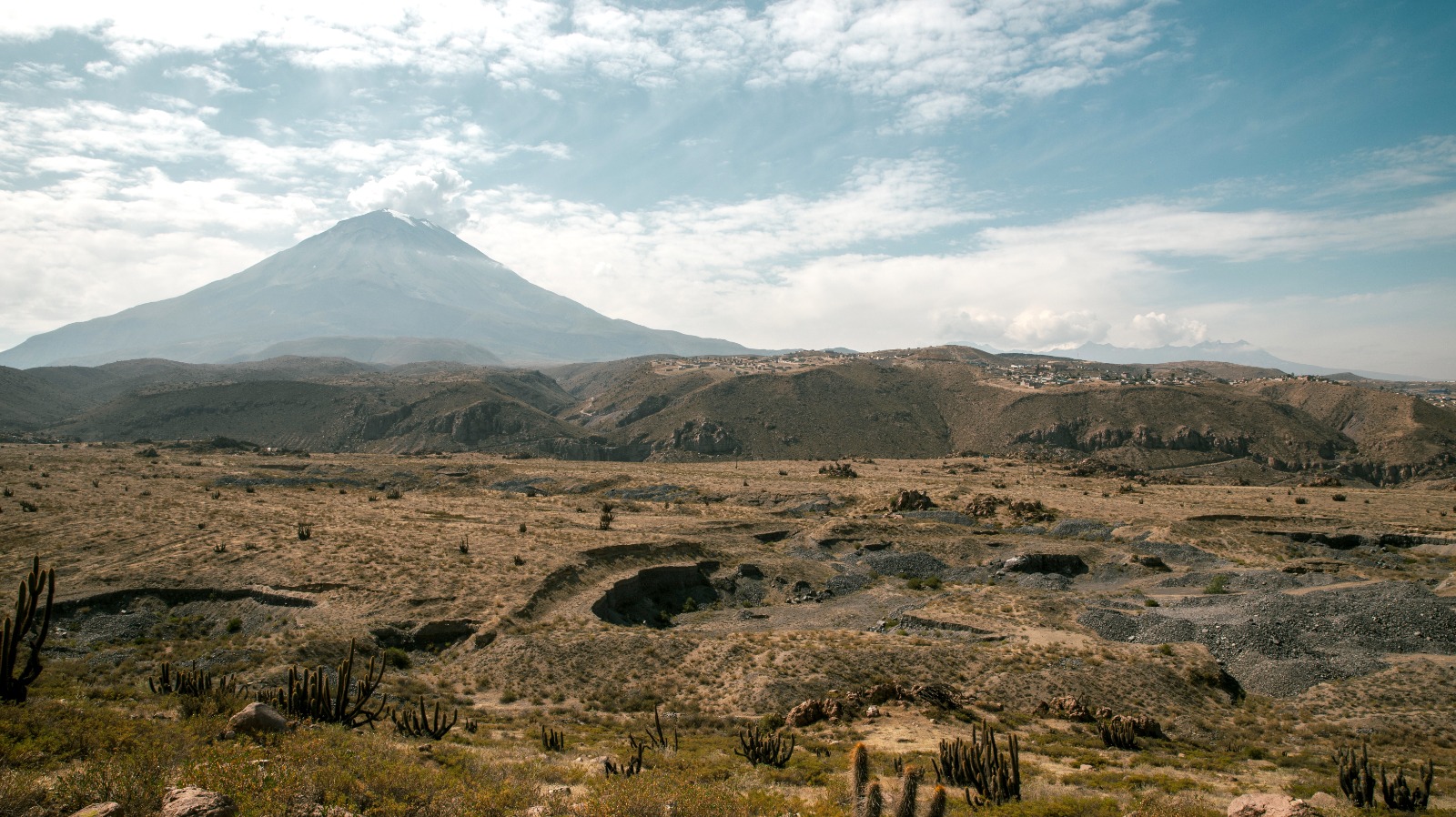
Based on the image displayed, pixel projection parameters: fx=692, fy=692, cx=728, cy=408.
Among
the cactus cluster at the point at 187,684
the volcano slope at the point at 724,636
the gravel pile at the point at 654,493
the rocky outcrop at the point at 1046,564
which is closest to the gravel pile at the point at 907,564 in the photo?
the volcano slope at the point at 724,636

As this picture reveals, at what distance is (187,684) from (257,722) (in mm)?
4205

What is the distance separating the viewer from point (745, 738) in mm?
14992

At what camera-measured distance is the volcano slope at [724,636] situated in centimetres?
1095

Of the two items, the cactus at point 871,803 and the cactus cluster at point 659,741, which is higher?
the cactus at point 871,803

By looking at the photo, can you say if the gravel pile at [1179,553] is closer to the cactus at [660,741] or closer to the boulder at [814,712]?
the boulder at [814,712]

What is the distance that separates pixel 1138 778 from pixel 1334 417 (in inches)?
4056

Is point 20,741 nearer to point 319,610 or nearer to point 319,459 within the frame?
point 319,610

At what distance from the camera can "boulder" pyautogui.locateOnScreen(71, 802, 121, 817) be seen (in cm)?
720

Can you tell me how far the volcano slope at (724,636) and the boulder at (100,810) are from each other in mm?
312

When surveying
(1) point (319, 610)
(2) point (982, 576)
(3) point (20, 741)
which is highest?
(3) point (20, 741)

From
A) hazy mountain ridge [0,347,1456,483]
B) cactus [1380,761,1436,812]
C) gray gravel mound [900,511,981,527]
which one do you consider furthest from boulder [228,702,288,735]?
hazy mountain ridge [0,347,1456,483]

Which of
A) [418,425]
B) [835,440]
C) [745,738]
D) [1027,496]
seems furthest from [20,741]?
[418,425]

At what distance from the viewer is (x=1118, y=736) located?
15250 millimetres

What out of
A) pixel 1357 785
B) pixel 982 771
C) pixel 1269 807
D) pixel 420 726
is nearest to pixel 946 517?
pixel 1357 785
